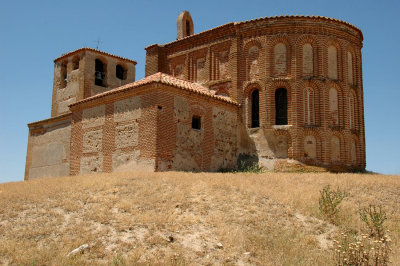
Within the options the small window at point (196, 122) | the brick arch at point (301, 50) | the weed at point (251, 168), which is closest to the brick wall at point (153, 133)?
the small window at point (196, 122)

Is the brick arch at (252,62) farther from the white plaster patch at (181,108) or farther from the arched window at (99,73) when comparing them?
the arched window at (99,73)

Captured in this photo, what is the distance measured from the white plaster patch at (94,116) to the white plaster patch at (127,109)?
103 cm

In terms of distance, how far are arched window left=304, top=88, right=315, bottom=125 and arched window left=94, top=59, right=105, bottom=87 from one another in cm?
1468

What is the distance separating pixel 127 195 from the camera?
38.2 feet

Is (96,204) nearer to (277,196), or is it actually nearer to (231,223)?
(231,223)

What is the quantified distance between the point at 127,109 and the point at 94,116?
256 cm

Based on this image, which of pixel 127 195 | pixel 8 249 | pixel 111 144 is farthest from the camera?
Answer: pixel 111 144

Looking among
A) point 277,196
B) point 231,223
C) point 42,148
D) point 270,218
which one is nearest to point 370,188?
point 277,196

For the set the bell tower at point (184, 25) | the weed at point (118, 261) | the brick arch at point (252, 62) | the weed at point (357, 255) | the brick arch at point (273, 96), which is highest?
the bell tower at point (184, 25)

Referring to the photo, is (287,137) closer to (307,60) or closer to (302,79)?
(302,79)

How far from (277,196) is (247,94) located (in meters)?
9.18

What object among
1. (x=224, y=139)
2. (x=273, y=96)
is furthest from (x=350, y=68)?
(x=224, y=139)

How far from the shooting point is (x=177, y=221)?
9.79 m

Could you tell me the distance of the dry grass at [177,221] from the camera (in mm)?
8156
